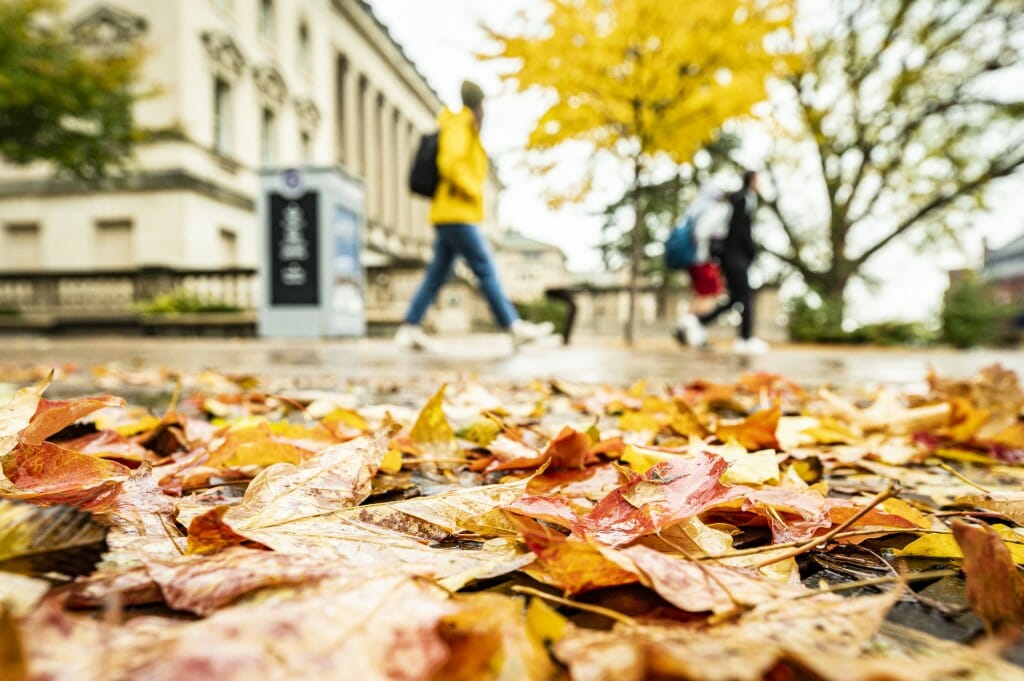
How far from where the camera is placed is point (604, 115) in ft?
39.9

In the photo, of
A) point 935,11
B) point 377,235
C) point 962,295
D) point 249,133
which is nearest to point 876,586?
point 962,295

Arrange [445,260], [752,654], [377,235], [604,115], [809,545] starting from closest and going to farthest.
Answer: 1. [752,654]
2. [809,545]
3. [445,260]
4. [604,115]
5. [377,235]

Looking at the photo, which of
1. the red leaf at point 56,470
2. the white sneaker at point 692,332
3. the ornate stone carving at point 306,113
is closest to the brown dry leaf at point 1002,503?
the red leaf at point 56,470

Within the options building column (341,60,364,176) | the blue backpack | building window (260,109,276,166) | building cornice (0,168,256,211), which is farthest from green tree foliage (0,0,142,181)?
building column (341,60,364,176)

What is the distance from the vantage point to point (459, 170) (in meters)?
5.65

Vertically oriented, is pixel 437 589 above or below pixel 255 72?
below

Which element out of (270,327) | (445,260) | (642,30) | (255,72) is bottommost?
(270,327)

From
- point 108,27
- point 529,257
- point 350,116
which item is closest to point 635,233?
point 108,27

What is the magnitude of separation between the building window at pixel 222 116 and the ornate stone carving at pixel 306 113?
179 inches

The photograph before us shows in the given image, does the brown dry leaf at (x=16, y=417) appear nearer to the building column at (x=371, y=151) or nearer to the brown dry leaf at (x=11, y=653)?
the brown dry leaf at (x=11, y=653)

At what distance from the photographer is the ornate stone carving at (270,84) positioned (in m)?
22.5

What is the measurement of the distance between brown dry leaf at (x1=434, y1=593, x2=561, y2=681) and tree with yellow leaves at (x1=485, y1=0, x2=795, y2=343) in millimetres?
12067

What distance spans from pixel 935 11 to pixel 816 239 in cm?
771

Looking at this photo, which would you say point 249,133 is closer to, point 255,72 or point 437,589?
point 255,72
